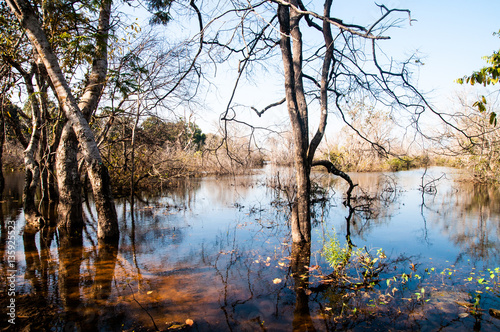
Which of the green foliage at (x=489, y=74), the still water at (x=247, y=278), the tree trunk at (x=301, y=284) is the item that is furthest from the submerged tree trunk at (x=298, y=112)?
the green foliage at (x=489, y=74)

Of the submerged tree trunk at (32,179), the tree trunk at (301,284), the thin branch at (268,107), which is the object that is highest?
the thin branch at (268,107)

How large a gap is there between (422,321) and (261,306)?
1979 millimetres

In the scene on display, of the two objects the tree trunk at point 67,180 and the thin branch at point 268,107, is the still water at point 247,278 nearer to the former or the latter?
the tree trunk at point 67,180

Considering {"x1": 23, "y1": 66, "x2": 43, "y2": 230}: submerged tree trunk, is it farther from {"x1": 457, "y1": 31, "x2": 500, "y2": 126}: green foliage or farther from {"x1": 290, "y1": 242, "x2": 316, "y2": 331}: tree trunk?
{"x1": 457, "y1": 31, "x2": 500, "y2": 126}: green foliage

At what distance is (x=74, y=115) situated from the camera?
230 inches

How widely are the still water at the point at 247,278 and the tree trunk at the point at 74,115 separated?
947mm

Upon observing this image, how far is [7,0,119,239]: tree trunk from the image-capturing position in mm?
5605

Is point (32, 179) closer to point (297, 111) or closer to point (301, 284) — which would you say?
point (297, 111)

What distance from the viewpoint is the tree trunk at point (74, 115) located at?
5605 millimetres

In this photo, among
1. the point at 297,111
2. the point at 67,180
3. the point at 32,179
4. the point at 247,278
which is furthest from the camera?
the point at 32,179

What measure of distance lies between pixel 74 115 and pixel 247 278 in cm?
484

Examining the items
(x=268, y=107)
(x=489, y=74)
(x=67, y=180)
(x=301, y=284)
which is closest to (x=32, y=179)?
(x=67, y=180)

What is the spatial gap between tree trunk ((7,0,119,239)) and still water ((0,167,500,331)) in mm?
947

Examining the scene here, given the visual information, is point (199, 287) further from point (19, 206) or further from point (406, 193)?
point (406, 193)
